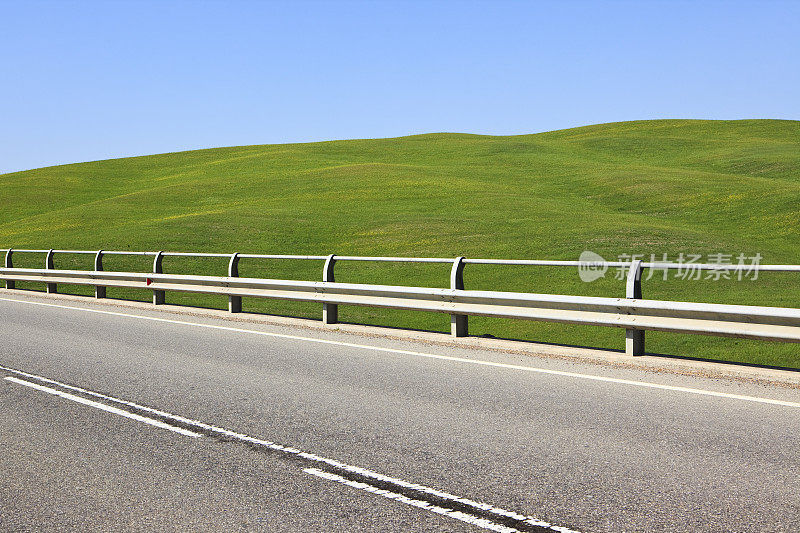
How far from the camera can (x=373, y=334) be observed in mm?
13305

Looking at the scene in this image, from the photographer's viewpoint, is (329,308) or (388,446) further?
(329,308)

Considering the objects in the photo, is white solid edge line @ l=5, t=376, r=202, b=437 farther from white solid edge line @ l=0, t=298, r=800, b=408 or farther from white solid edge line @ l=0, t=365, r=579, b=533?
white solid edge line @ l=0, t=298, r=800, b=408

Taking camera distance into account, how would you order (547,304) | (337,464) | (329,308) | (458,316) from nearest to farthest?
(337,464)
(547,304)
(458,316)
(329,308)

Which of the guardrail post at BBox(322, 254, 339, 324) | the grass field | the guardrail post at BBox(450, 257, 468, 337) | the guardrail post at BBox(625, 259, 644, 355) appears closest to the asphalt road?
the guardrail post at BBox(625, 259, 644, 355)

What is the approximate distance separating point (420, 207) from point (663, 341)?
27.9 m

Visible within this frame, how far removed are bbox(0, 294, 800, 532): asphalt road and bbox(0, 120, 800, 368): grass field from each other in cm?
893

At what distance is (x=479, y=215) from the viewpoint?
1657 inches

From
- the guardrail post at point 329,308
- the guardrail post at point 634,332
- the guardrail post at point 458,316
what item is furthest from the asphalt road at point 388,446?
the guardrail post at point 329,308

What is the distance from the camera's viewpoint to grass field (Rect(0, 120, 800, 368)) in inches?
959

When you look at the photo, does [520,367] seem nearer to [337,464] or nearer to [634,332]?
[634,332]

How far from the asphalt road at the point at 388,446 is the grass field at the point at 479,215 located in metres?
8.93

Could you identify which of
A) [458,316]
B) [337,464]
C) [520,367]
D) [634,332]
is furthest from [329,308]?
[337,464]

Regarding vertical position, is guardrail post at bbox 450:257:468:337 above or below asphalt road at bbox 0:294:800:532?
above

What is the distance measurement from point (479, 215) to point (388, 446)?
118 ft
